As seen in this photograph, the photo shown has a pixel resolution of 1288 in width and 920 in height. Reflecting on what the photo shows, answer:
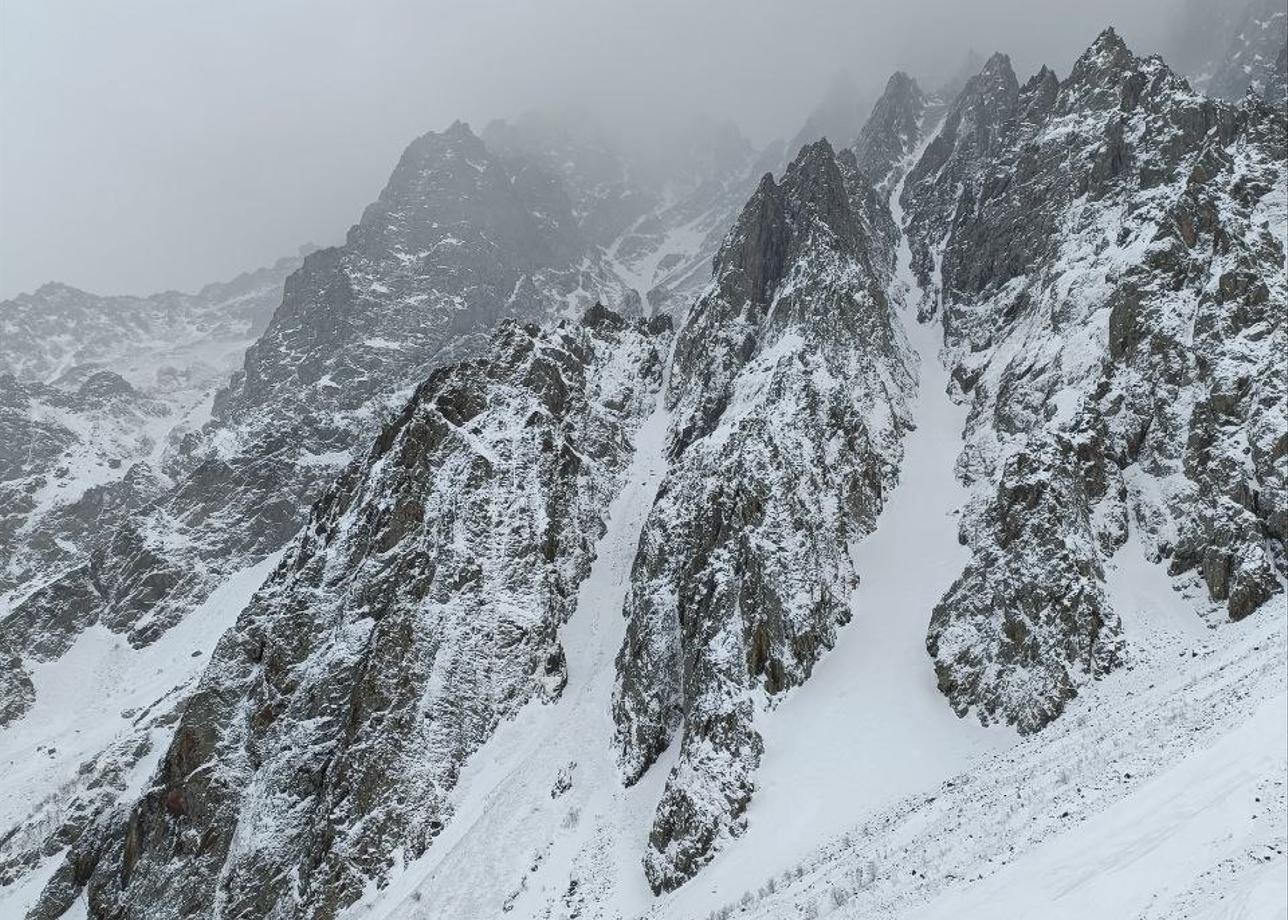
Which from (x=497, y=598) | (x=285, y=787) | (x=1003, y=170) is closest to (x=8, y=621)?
(x=285, y=787)

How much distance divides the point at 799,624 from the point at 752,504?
898 cm

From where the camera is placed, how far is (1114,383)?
53.5m

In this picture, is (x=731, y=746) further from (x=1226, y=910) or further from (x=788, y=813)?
(x=1226, y=910)

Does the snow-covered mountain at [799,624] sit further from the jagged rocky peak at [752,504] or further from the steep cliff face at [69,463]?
the steep cliff face at [69,463]

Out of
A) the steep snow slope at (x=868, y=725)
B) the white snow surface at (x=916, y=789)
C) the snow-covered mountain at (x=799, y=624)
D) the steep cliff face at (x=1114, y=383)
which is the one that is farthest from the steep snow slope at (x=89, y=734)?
the steep cliff face at (x=1114, y=383)

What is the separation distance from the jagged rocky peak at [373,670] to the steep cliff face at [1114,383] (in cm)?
2890

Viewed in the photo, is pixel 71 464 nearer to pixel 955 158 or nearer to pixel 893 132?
pixel 955 158

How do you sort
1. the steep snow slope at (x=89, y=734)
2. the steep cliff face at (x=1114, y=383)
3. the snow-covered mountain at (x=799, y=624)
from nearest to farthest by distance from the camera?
the snow-covered mountain at (x=799, y=624)
the steep cliff face at (x=1114, y=383)
the steep snow slope at (x=89, y=734)

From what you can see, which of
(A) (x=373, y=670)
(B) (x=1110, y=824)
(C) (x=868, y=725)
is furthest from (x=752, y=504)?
(B) (x=1110, y=824)

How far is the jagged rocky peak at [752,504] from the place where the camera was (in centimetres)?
4238

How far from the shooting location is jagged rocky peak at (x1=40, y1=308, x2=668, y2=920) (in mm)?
44938

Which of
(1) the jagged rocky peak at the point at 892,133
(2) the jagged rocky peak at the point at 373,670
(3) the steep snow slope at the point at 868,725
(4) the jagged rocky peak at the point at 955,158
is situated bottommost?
(3) the steep snow slope at the point at 868,725

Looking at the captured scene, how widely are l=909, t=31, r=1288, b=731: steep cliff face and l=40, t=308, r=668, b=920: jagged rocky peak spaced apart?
28.9m

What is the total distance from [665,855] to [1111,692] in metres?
23.1
